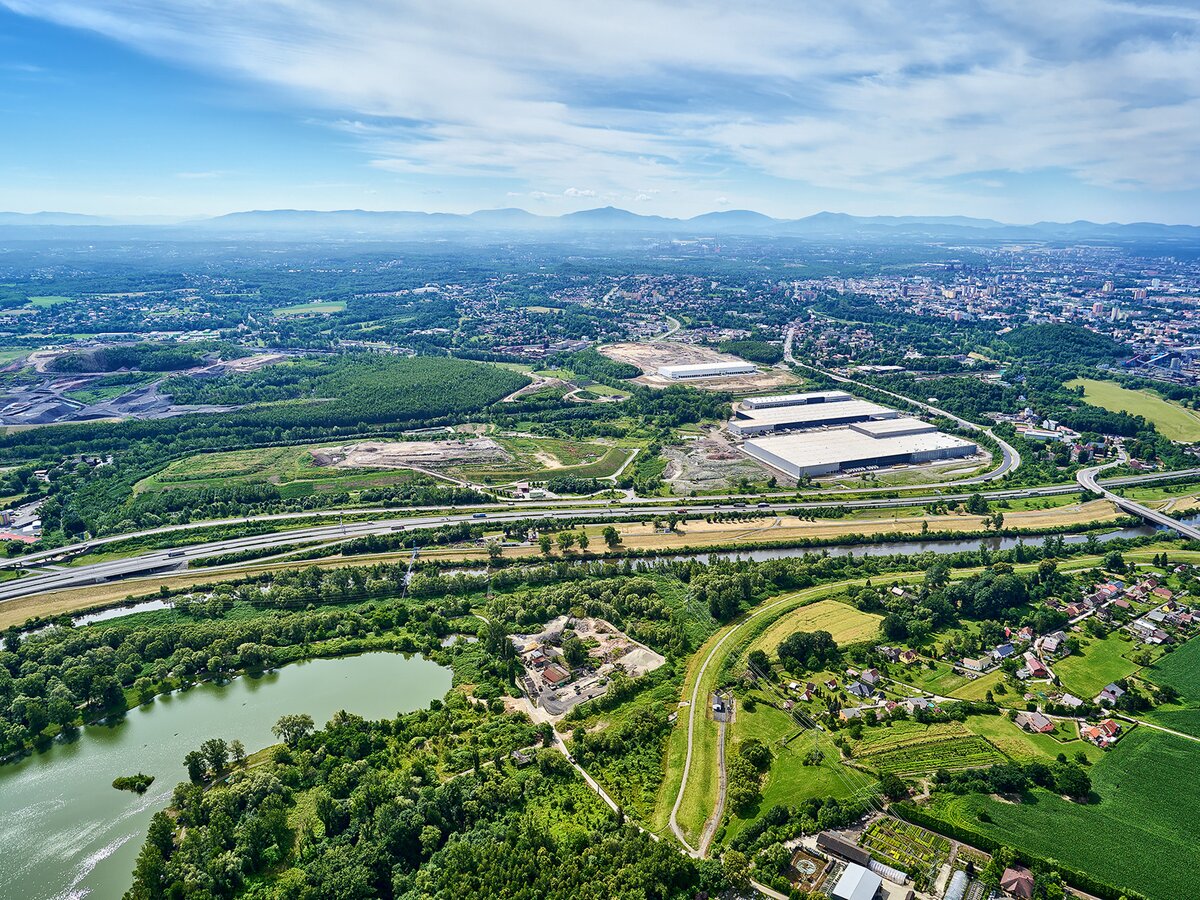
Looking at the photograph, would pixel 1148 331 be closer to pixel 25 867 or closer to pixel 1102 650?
pixel 1102 650

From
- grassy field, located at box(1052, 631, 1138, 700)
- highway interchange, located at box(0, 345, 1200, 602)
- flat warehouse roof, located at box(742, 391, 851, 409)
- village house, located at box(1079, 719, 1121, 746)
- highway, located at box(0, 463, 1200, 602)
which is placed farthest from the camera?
flat warehouse roof, located at box(742, 391, 851, 409)

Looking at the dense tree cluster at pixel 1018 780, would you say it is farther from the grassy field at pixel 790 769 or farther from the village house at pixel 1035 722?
the grassy field at pixel 790 769

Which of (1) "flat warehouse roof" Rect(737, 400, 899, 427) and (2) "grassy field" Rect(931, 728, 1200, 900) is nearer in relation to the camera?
(2) "grassy field" Rect(931, 728, 1200, 900)

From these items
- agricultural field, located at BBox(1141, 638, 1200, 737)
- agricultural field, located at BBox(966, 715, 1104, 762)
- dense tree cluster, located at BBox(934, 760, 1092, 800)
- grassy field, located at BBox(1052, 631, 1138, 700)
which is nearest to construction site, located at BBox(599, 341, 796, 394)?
grassy field, located at BBox(1052, 631, 1138, 700)

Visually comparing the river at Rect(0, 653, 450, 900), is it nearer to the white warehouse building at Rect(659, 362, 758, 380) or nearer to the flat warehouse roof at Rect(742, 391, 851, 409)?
the flat warehouse roof at Rect(742, 391, 851, 409)

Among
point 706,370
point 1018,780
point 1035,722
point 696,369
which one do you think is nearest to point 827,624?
point 1035,722

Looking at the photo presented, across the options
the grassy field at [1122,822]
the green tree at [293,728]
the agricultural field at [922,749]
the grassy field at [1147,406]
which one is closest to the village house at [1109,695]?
the grassy field at [1122,822]
